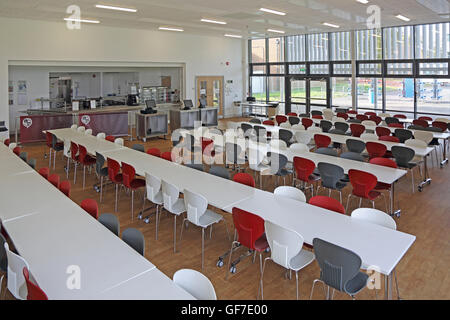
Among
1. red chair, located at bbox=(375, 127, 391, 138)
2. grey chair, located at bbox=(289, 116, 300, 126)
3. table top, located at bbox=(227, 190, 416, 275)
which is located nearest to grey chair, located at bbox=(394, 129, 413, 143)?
red chair, located at bbox=(375, 127, 391, 138)

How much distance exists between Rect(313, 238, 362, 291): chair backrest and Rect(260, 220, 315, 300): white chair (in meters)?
0.21

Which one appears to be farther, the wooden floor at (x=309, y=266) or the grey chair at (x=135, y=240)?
the wooden floor at (x=309, y=266)

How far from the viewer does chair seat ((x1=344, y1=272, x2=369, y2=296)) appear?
3.07 meters

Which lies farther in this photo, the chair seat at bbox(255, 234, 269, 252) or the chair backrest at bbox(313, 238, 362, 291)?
the chair seat at bbox(255, 234, 269, 252)

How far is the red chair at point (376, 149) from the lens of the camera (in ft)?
23.0

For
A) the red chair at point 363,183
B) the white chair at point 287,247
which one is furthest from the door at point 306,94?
the white chair at point 287,247

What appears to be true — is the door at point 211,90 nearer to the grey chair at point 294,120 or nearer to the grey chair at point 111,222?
the grey chair at point 294,120

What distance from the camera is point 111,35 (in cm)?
1299

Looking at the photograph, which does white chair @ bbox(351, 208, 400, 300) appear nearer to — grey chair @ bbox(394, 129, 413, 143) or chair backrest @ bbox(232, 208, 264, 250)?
chair backrest @ bbox(232, 208, 264, 250)

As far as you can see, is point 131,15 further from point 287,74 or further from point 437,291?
point 437,291

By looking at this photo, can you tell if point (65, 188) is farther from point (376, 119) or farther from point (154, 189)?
point (376, 119)

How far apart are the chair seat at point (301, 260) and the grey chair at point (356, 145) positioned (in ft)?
13.9

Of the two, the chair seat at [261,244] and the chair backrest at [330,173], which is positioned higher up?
the chair backrest at [330,173]
